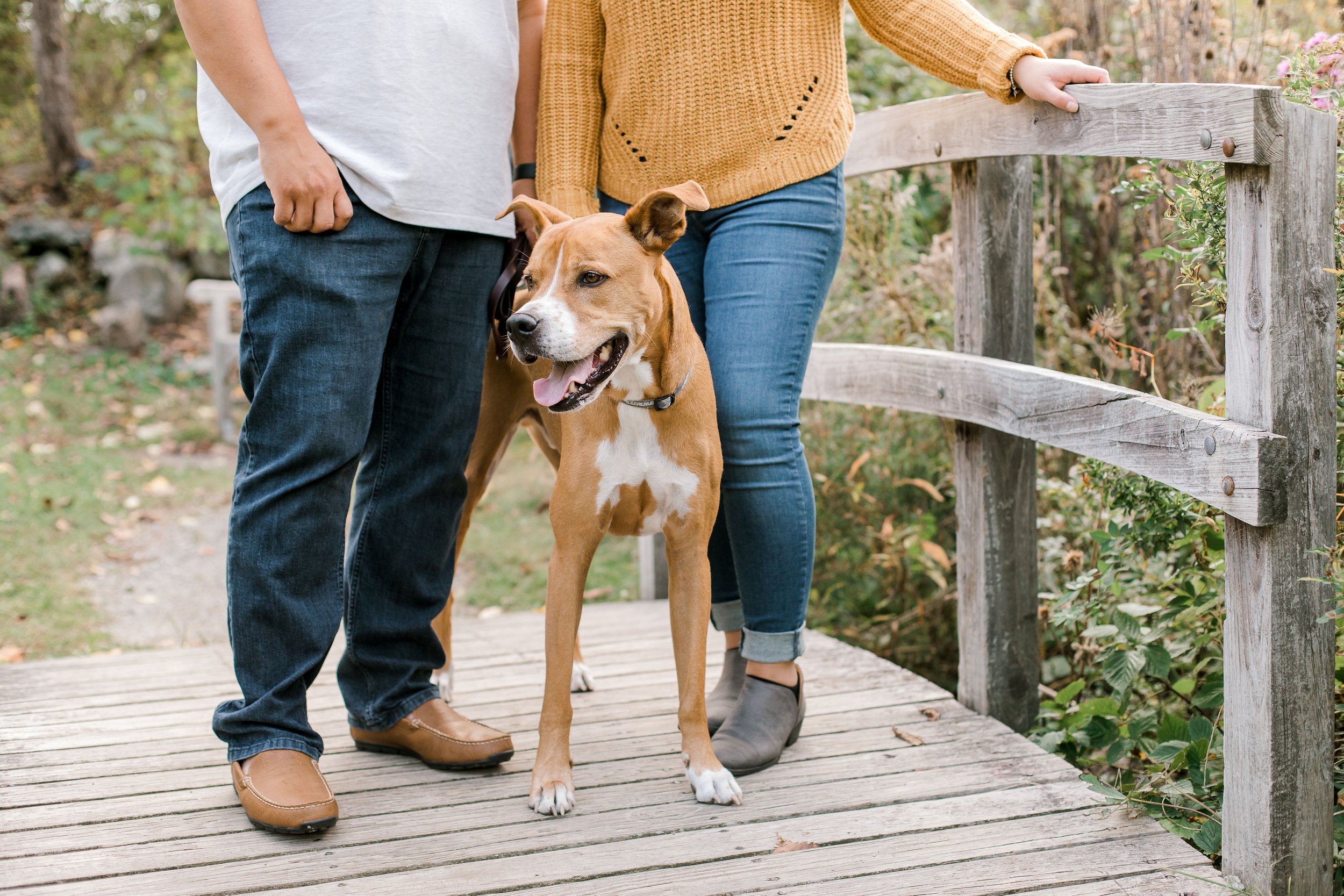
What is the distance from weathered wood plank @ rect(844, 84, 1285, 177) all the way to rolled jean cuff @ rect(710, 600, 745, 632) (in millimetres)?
1293

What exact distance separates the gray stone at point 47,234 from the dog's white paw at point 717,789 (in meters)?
9.70

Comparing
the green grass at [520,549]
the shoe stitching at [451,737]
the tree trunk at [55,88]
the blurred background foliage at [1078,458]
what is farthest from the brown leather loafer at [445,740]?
the tree trunk at [55,88]

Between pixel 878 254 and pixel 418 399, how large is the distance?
243 cm

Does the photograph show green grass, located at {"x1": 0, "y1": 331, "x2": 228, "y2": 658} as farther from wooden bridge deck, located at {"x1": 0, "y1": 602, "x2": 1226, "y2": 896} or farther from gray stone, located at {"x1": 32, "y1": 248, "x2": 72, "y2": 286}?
wooden bridge deck, located at {"x1": 0, "y1": 602, "x2": 1226, "y2": 896}

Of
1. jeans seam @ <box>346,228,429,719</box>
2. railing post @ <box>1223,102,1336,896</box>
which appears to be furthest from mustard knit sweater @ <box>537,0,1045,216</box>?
railing post @ <box>1223,102,1336,896</box>

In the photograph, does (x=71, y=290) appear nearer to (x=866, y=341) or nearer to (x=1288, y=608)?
(x=866, y=341)

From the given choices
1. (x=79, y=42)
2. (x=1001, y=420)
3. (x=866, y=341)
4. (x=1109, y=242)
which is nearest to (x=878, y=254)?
(x=866, y=341)

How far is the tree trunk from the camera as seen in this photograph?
10352mm

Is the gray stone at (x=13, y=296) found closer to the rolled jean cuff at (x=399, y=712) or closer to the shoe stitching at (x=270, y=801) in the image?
the rolled jean cuff at (x=399, y=712)

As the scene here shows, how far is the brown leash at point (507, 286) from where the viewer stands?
274 centimetres

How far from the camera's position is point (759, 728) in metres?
2.65

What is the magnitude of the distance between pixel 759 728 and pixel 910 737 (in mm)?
439

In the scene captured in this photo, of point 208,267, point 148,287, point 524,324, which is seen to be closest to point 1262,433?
point 524,324

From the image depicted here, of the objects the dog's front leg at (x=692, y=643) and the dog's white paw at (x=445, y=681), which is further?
the dog's white paw at (x=445, y=681)
